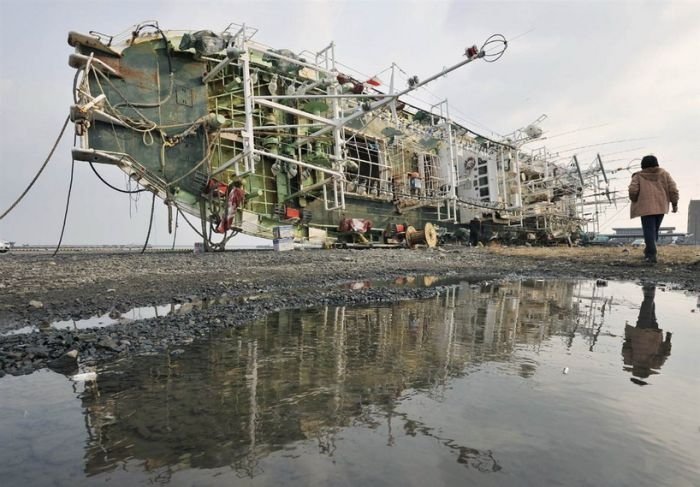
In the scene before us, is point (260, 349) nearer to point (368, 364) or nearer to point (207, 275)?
point (368, 364)

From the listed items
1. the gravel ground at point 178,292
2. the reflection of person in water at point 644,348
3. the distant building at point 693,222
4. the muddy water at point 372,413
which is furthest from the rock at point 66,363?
the distant building at point 693,222

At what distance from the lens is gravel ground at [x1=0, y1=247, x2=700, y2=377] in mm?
3004

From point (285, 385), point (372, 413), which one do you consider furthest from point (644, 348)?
point (285, 385)

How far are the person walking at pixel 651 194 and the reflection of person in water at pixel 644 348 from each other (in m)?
5.80

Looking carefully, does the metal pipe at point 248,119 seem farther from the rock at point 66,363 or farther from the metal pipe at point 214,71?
the rock at point 66,363

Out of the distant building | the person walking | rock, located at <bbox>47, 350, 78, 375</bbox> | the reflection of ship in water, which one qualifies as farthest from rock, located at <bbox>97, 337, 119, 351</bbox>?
the distant building

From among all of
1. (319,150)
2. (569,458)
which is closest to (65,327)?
(569,458)

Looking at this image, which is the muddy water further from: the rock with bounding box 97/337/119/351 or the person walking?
the person walking

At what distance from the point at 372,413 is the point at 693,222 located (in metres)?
55.4

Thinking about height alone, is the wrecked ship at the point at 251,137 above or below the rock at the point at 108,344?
above

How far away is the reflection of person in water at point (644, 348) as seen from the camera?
250 cm

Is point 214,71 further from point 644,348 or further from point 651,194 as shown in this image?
point 644,348

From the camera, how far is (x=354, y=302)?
17.4 ft

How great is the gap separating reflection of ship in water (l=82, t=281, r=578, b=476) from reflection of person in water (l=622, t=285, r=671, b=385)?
1.90ft
